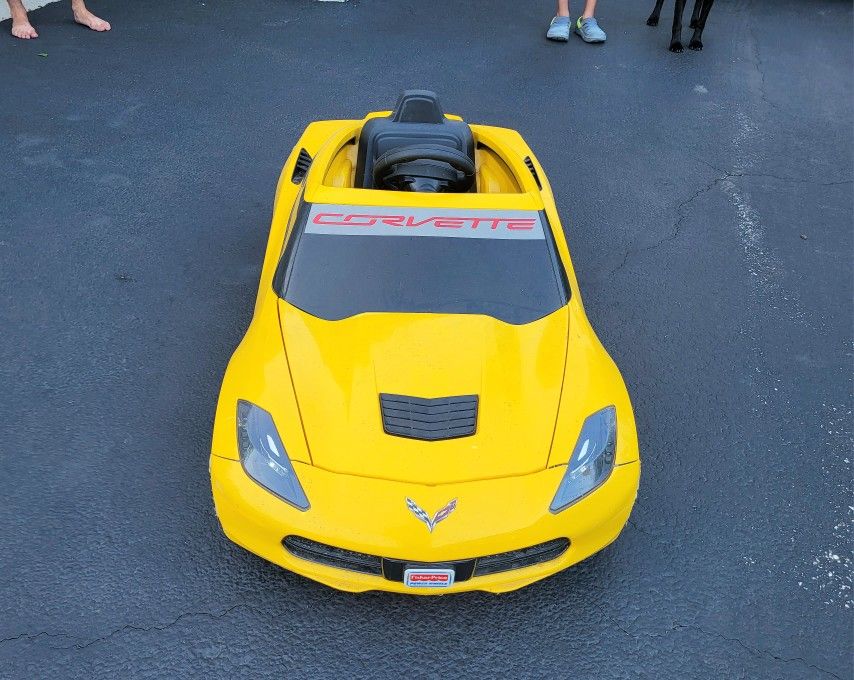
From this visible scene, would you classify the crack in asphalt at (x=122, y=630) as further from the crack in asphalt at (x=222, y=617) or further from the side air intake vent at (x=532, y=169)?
the side air intake vent at (x=532, y=169)

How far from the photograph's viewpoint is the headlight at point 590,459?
2.53 metres

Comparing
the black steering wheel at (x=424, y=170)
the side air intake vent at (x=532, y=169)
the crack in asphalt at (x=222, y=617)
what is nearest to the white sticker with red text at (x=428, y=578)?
the crack in asphalt at (x=222, y=617)

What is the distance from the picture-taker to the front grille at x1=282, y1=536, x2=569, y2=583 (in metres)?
2.41

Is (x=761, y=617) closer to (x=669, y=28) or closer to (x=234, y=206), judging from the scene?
(x=234, y=206)

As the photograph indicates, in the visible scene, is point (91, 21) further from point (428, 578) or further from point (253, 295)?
point (428, 578)

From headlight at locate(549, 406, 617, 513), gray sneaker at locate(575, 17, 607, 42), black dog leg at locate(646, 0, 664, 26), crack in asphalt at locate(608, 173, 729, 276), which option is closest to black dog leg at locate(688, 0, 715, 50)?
black dog leg at locate(646, 0, 664, 26)

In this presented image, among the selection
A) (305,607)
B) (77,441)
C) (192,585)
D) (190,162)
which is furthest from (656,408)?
(190,162)

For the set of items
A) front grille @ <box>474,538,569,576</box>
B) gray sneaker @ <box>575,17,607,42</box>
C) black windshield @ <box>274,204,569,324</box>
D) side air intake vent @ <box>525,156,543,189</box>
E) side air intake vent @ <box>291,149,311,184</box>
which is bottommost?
gray sneaker @ <box>575,17,607,42</box>

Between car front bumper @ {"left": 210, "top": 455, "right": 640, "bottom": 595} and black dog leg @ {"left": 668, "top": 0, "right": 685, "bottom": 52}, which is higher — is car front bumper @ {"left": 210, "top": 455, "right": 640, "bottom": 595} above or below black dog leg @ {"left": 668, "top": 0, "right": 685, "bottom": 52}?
above

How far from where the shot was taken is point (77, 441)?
3.31 m

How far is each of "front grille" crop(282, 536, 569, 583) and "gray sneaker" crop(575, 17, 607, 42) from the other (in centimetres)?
687

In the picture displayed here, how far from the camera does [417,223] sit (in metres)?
3.20

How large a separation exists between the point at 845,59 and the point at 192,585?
9.06m

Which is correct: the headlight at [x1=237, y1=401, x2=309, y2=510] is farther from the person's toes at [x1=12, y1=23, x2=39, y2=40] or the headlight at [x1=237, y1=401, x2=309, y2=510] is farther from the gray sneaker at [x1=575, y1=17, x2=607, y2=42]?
the gray sneaker at [x1=575, y1=17, x2=607, y2=42]
